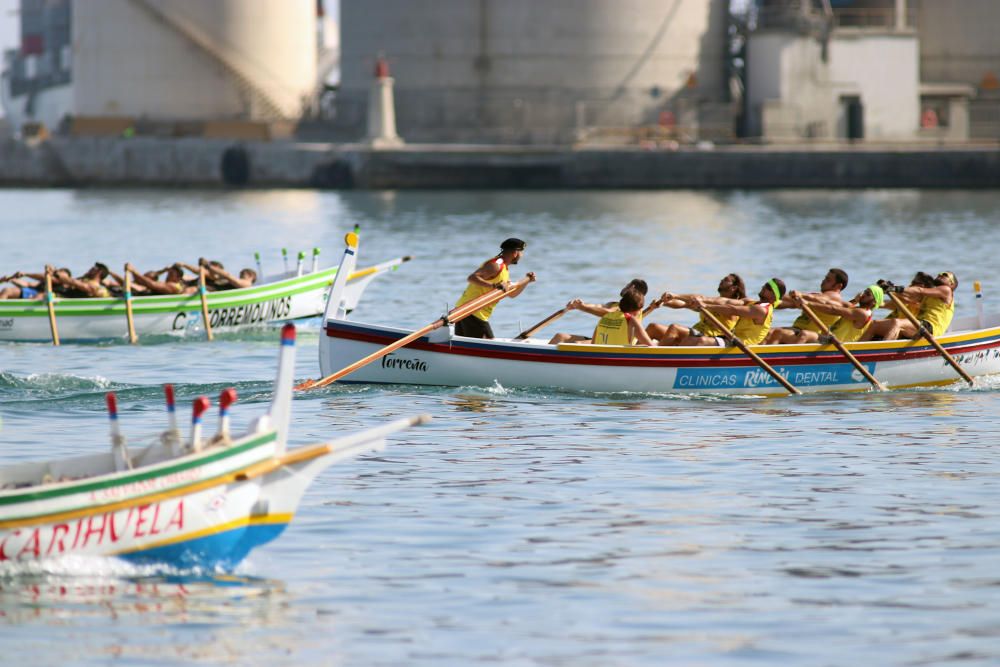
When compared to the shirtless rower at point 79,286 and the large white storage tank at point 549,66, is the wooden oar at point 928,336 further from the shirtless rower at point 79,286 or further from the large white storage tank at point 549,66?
the large white storage tank at point 549,66

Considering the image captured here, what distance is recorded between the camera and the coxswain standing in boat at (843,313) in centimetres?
2184

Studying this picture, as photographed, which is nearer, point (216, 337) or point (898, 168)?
point (216, 337)

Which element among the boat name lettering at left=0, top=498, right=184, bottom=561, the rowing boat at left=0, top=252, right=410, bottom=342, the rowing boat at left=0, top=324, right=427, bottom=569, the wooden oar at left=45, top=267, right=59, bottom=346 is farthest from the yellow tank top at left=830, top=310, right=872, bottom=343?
the wooden oar at left=45, top=267, right=59, bottom=346

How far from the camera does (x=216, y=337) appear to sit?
29.0 m

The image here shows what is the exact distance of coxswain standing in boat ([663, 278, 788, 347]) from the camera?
21.2 metres

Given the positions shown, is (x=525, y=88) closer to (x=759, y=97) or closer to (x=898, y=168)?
(x=759, y=97)

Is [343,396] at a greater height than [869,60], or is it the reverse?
[869,60]

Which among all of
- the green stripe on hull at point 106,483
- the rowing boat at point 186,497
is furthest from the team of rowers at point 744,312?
the green stripe on hull at point 106,483

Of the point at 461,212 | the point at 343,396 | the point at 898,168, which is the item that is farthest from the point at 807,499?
the point at 898,168

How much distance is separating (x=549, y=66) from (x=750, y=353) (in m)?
65.2

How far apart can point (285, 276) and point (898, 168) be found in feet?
169

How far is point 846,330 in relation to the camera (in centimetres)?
2225

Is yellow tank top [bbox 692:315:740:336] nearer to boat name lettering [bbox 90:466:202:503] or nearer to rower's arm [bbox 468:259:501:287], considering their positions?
rower's arm [bbox 468:259:501:287]

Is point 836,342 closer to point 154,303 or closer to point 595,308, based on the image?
point 595,308
